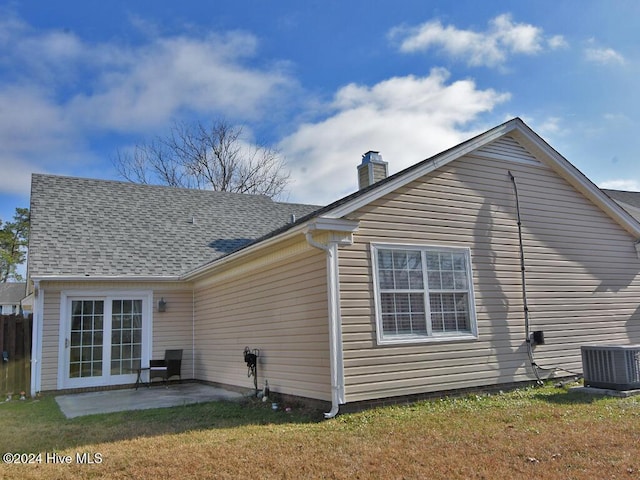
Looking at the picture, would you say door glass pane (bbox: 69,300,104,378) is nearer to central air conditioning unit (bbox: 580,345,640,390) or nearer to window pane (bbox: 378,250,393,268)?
window pane (bbox: 378,250,393,268)

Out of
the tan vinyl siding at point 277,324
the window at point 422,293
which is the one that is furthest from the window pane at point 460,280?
the tan vinyl siding at point 277,324

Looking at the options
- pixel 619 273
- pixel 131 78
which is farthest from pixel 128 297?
pixel 619 273

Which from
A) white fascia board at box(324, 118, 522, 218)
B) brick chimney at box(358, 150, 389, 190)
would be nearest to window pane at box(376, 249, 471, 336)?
white fascia board at box(324, 118, 522, 218)

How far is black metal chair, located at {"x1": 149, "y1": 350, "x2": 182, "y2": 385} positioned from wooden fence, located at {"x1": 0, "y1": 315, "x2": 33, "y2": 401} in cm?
252

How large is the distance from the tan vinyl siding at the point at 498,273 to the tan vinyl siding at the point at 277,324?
492 millimetres

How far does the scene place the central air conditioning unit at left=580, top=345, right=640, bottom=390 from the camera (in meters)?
7.77

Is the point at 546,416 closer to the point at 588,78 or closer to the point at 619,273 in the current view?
the point at 619,273

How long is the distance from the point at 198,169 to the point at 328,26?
2007 centimetres

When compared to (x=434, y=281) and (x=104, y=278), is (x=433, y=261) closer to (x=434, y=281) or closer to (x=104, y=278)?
(x=434, y=281)

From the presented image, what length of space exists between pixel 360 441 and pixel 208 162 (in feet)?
81.9

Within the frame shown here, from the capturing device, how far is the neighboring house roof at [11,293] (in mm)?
34375

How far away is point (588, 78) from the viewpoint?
977 cm

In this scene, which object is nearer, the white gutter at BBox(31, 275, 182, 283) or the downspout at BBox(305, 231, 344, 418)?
the downspout at BBox(305, 231, 344, 418)

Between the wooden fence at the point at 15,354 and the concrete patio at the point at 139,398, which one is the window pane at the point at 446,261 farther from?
the wooden fence at the point at 15,354
